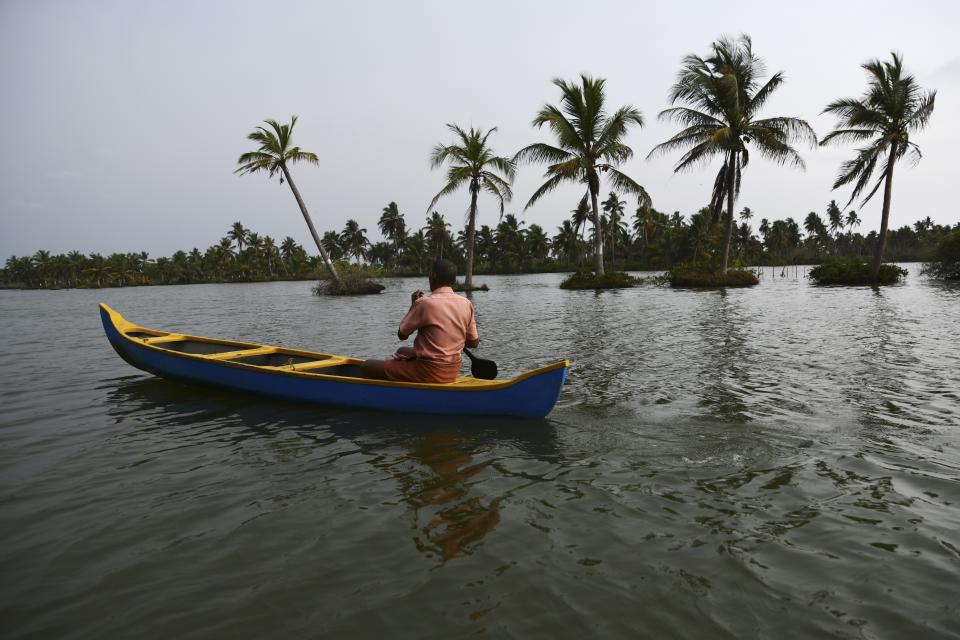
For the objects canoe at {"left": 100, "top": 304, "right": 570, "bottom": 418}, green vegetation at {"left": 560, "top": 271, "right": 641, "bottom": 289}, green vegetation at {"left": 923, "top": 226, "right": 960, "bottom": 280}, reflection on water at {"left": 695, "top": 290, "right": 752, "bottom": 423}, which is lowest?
reflection on water at {"left": 695, "top": 290, "right": 752, "bottom": 423}

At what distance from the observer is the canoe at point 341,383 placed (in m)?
6.11

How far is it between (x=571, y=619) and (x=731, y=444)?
10.7ft

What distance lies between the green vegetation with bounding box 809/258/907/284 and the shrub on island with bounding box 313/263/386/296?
28.9 metres

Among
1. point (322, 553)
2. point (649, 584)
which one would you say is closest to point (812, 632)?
point (649, 584)

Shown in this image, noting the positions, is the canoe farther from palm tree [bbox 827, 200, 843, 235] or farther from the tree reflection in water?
palm tree [bbox 827, 200, 843, 235]

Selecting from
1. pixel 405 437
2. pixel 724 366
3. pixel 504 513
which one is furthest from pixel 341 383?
pixel 724 366

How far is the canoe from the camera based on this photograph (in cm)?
611

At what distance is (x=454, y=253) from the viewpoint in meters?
92.9

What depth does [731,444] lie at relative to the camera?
17.4 feet

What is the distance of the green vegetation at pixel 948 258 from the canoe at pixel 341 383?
35.7 m

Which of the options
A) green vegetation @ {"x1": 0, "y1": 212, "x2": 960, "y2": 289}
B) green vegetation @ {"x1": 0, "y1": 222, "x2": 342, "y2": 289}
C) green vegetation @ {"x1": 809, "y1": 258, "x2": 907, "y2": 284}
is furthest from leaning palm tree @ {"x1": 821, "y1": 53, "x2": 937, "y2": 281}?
green vegetation @ {"x1": 0, "y1": 222, "x2": 342, "y2": 289}

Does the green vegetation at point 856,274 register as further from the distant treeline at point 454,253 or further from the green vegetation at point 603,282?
the distant treeline at point 454,253

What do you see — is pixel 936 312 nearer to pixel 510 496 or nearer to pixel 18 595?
pixel 510 496

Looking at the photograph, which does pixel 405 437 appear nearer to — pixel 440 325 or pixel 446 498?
pixel 440 325
